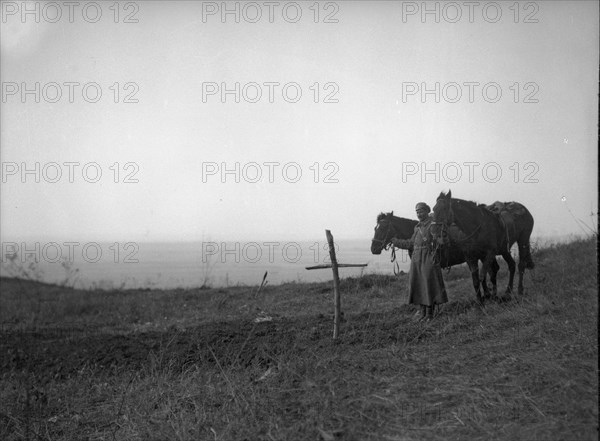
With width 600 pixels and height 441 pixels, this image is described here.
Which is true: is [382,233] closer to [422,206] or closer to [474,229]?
[422,206]

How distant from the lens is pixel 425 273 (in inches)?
381

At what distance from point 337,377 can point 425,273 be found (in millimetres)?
3964

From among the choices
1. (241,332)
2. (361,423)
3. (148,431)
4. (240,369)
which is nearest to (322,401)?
(361,423)

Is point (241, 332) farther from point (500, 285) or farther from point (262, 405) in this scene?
point (500, 285)

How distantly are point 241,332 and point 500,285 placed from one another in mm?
6843

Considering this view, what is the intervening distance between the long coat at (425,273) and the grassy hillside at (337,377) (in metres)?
0.45

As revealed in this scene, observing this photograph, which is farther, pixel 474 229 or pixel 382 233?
pixel 382 233

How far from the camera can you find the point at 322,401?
5.64m

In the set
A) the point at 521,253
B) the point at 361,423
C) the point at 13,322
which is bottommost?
the point at 13,322

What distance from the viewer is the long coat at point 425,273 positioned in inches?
379

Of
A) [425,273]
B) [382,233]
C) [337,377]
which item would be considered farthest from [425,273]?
[337,377]

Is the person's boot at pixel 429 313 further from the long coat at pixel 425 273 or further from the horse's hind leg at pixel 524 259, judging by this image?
the horse's hind leg at pixel 524 259

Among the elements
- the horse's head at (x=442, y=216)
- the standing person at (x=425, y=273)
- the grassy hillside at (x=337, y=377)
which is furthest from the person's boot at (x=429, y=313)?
the horse's head at (x=442, y=216)

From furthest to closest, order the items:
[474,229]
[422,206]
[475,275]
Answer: [475,275] → [474,229] → [422,206]
